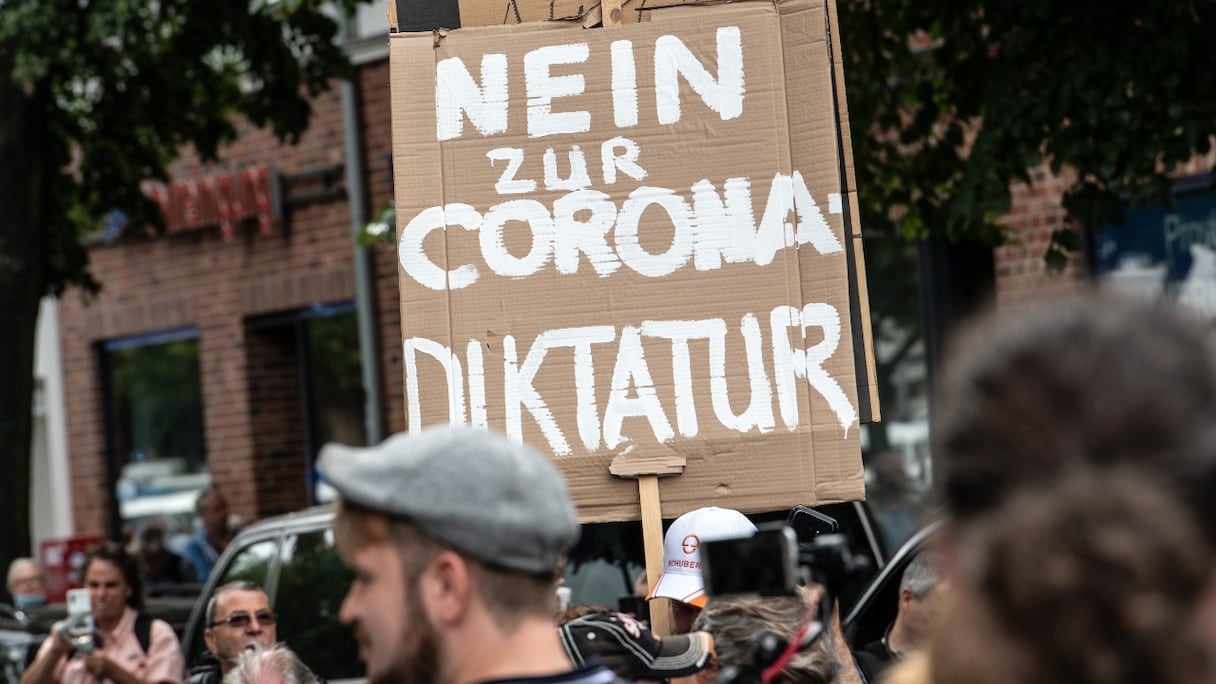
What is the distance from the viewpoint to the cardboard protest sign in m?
3.99

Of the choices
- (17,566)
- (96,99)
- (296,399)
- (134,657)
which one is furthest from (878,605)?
(296,399)

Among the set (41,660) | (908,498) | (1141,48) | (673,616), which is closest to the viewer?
(673,616)

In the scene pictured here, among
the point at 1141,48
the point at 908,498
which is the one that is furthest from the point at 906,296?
the point at 1141,48

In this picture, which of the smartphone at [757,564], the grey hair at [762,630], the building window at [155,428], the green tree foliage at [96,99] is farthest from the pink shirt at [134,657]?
the building window at [155,428]

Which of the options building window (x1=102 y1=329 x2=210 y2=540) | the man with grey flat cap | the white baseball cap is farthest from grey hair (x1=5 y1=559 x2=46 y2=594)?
the man with grey flat cap

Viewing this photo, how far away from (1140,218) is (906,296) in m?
1.93

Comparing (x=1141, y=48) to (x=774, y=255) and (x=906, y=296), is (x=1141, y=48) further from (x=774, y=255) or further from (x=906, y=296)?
(x=906, y=296)

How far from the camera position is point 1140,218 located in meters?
10.4

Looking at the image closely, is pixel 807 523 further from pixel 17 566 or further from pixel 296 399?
pixel 296 399

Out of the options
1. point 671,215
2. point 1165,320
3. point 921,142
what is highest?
point 921,142

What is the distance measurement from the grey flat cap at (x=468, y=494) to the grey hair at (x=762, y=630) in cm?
146

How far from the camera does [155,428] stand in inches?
697

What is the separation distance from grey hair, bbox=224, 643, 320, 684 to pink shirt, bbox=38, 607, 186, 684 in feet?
10.0

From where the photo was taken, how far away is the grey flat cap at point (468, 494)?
191 centimetres
